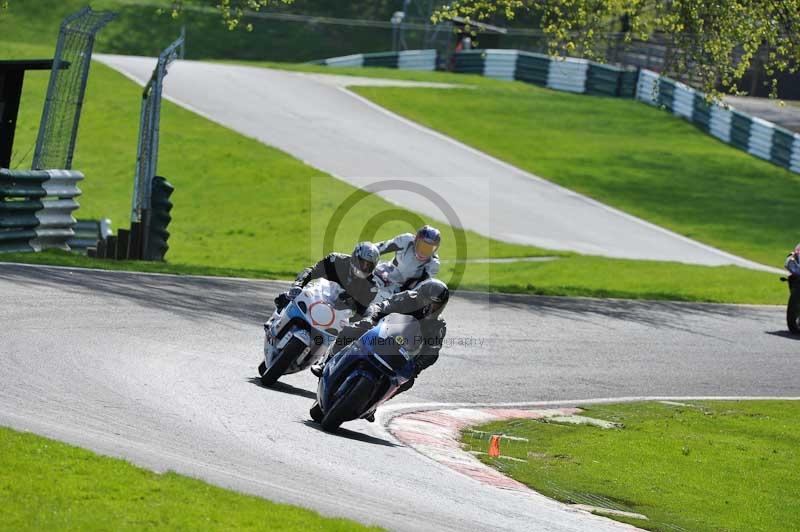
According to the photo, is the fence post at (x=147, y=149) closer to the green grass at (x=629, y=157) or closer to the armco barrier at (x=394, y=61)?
the green grass at (x=629, y=157)

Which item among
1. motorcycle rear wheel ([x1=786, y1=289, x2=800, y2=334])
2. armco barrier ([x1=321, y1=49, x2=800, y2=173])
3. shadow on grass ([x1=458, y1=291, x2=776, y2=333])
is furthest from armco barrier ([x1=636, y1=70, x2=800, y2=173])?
motorcycle rear wheel ([x1=786, y1=289, x2=800, y2=334])

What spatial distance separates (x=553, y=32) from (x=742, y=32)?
365 centimetres

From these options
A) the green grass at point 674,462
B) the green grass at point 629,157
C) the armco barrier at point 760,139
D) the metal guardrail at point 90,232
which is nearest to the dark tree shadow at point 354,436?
the green grass at point 674,462

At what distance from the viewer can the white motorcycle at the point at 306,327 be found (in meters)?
Answer: 12.0

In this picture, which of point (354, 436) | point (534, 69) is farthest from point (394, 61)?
point (354, 436)

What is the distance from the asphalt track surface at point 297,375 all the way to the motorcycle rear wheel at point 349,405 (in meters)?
0.16

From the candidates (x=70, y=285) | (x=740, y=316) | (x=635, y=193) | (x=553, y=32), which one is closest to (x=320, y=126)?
(x=635, y=193)

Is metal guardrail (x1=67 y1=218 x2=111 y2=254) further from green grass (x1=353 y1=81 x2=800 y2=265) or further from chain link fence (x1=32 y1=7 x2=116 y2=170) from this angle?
green grass (x1=353 y1=81 x2=800 y2=265)

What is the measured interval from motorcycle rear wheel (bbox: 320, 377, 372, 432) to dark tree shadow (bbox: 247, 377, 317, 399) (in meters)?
1.63

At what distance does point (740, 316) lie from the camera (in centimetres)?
2278

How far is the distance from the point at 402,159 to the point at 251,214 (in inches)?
248

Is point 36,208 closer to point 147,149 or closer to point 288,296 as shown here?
point 147,149

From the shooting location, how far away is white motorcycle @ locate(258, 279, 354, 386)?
12.0m

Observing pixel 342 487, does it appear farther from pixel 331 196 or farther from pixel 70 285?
pixel 331 196
